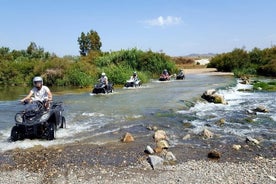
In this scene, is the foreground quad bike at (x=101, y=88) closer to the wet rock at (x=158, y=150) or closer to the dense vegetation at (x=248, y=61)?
the wet rock at (x=158, y=150)

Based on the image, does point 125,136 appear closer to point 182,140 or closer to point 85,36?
point 182,140

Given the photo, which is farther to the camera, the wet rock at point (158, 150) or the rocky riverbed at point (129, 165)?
the wet rock at point (158, 150)

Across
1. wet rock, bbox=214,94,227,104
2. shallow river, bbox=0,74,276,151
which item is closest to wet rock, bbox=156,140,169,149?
shallow river, bbox=0,74,276,151

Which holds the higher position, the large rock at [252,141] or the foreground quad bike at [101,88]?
the foreground quad bike at [101,88]

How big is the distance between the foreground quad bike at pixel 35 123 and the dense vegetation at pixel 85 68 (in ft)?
85.0

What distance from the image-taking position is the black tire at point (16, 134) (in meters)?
11.5

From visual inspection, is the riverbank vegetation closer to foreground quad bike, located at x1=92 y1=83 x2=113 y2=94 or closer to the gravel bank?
foreground quad bike, located at x1=92 y1=83 x2=113 y2=94

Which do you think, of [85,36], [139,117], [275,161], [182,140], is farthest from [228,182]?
[85,36]

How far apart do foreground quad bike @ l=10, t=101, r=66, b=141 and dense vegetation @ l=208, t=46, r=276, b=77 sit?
4319 centimetres

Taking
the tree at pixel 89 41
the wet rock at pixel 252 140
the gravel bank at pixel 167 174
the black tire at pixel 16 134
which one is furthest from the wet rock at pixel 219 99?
the tree at pixel 89 41

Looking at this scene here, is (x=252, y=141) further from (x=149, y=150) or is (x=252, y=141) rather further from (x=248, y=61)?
(x=248, y=61)

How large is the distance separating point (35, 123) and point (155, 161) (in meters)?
4.26

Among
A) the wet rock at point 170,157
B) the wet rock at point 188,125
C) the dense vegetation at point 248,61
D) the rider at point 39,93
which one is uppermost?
the dense vegetation at point 248,61

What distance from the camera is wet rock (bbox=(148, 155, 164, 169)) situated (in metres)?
8.96
